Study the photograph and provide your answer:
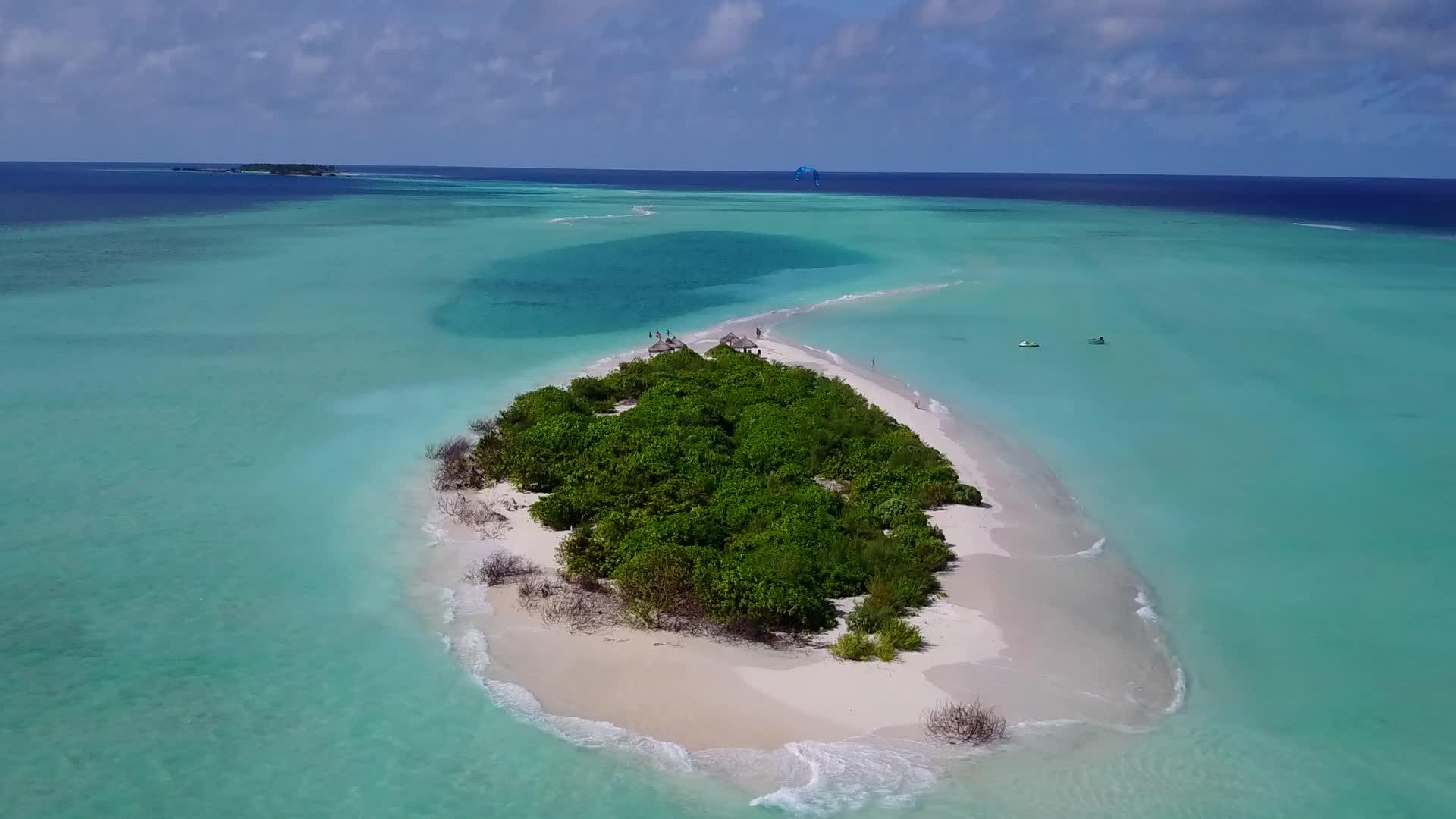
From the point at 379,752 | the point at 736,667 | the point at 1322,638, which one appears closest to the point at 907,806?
the point at 736,667

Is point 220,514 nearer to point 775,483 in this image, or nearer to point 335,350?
point 775,483

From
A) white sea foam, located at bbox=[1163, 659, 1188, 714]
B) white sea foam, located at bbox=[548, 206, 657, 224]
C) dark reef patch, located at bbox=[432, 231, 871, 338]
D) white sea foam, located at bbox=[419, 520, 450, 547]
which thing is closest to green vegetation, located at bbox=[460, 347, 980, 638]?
white sea foam, located at bbox=[419, 520, 450, 547]

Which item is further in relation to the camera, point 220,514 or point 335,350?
point 335,350

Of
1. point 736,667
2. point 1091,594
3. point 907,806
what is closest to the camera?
point 907,806

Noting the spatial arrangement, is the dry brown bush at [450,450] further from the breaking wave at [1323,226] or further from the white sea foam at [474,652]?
the breaking wave at [1323,226]

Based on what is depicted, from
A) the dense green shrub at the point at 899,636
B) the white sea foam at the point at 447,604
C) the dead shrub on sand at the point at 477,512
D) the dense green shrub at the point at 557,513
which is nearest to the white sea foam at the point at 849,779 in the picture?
the dense green shrub at the point at 899,636

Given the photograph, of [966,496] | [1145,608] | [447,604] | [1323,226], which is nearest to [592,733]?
[447,604]

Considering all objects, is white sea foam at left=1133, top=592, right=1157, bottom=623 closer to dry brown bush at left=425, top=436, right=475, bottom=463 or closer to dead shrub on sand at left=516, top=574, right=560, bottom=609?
dead shrub on sand at left=516, top=574, right=560, bottom=609
